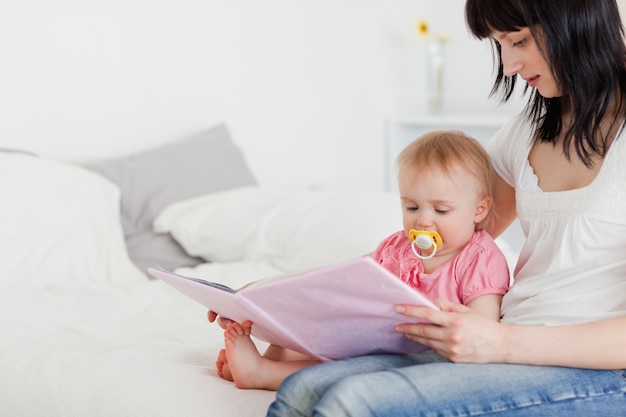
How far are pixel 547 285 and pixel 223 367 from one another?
0.49 metres

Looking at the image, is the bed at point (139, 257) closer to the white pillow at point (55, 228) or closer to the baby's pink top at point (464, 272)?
the white pillow at point (55, 228)

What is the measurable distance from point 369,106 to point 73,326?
1.90m

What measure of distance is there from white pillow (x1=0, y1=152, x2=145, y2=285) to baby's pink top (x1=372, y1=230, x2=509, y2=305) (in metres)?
0.92

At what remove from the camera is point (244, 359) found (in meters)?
1.20

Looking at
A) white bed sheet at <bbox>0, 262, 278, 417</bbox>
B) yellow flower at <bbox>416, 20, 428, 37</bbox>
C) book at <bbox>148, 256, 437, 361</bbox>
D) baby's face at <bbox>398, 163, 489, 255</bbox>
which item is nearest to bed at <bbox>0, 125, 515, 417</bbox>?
white bed sheet at <bbox>0, 262, 278, 417</bbox>

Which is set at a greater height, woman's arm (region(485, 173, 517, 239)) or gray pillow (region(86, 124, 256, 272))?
woman's arm (region(485, 173, 517, 239))

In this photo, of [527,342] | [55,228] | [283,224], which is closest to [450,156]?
[527,342]

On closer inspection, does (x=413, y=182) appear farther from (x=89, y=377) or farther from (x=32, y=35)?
(x=32, y=35)

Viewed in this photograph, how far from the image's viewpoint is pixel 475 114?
10.9ft

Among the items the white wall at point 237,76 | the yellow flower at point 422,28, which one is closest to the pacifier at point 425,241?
the white wall at point 237,76

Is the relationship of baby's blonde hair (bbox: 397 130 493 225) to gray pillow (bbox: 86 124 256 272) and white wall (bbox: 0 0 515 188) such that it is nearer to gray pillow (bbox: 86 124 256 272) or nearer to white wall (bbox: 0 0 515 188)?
gray pillow (bbox: 86 124 256 272)

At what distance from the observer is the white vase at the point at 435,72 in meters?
3.28

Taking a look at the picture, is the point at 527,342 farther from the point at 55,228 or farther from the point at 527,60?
the point at 55,228

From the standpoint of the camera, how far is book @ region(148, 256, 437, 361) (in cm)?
98
